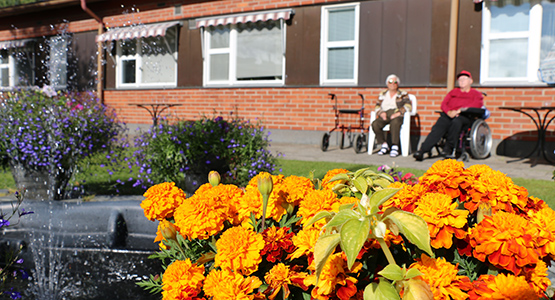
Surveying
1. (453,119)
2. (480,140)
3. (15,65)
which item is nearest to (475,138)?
(480,140)

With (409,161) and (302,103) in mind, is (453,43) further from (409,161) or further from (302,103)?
(302,103)

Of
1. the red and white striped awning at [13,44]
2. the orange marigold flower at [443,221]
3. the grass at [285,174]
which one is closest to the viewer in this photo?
the orange marigold flower at [443,221]

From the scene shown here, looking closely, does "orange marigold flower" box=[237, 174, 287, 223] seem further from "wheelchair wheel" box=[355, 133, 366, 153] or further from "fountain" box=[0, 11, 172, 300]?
"wheelchair wheel" box=[355, 133, 366, 153]

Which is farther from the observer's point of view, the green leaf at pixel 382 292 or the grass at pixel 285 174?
the grass at pixel 285 174

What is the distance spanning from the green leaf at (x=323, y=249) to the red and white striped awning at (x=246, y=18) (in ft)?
30.9

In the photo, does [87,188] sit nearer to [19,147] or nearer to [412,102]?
[19,147]

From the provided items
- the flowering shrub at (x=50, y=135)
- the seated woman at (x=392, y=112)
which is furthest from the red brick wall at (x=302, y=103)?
the flowering shrub at (x=50, y=135)

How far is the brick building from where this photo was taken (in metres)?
7.98

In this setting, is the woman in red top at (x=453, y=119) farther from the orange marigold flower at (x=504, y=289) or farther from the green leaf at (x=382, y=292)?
the green leaf at (x=382, y=292)

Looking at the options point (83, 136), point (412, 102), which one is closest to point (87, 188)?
point (83, 136)

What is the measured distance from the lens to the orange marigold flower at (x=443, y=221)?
0.97m

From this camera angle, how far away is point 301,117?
9914mm

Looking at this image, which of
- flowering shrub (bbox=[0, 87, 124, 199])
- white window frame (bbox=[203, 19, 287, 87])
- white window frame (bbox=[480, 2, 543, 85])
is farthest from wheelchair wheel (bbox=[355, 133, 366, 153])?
flowering shrub (bbox=[0, 87, 124, 199])

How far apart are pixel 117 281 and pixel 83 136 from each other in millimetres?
1779
